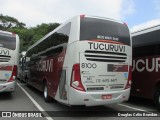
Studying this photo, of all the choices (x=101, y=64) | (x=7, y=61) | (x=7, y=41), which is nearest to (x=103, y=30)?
(x=101, y=64)

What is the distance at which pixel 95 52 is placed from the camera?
8.88 m

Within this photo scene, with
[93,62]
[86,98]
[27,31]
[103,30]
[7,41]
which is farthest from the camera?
[27,31]

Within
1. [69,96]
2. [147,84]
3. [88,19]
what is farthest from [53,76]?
[147,84]

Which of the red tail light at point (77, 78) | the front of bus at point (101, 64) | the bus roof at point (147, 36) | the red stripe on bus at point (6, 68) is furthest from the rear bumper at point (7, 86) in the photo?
the bus roof at point (147, 36)

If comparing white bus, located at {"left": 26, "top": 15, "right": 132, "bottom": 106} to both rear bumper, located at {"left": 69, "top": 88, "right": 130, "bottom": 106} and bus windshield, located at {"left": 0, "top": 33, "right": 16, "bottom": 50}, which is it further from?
bus windshield, located at {"left": 0, "top": 33, "right": 16, "bottom": 50}

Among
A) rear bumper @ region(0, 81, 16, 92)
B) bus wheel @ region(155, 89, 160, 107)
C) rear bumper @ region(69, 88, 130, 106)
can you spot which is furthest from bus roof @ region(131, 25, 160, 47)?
rear bumper @ region(0, 81, 16, 92)

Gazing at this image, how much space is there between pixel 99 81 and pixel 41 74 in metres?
5.31

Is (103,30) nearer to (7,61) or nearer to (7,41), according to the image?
(7,61)

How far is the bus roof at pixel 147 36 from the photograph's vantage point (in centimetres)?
1055

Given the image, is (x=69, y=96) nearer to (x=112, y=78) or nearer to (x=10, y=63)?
(x=112, y=78)

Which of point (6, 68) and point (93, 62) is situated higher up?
point (93, 62)

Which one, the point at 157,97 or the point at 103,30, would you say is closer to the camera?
the point at 103,30

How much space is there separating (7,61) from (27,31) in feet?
168

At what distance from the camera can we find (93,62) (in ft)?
29.0
